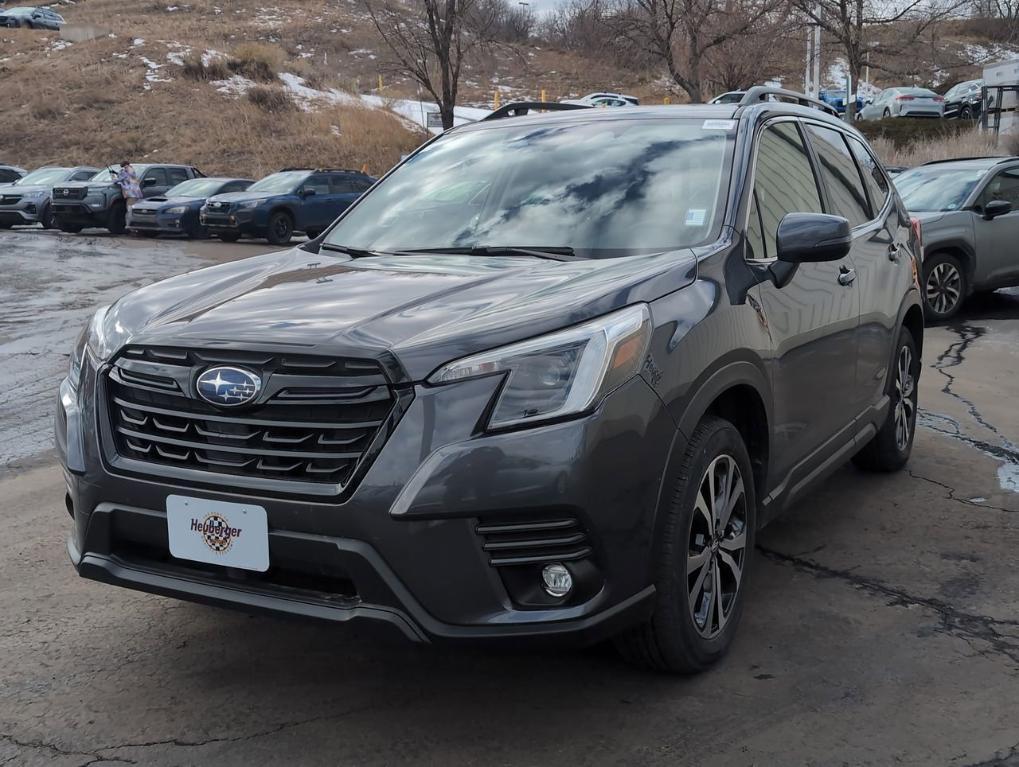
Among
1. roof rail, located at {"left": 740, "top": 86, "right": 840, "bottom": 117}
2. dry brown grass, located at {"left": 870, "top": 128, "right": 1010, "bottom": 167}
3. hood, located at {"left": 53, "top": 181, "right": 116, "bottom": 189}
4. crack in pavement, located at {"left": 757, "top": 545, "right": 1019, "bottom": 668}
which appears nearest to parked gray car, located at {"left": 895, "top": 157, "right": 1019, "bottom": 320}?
roof rail, located at {"left": 740, "top": 86, "right": 840, "bottom": 117}

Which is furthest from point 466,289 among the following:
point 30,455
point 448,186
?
point 30,455

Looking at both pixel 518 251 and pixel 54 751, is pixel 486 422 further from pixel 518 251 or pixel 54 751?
pixel 54 751

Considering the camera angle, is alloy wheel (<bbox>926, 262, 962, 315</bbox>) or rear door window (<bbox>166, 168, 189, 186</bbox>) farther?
rear door window (<bbox>166, 168, 189, 186</bbox>)

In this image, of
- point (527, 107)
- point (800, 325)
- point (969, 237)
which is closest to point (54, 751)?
→ point (800, 325)

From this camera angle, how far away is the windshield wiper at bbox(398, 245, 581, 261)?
12.0ft

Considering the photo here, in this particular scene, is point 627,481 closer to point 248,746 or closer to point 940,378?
point 248,746

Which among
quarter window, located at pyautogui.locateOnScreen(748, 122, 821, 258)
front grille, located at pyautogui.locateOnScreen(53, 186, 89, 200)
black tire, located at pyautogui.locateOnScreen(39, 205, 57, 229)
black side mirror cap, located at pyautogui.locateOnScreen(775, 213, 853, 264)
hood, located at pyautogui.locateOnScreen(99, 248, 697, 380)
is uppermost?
quarter window, located at pyautogui.locateOnScreen(748, 122, 821, 258)

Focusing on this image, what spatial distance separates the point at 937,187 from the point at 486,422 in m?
10.3

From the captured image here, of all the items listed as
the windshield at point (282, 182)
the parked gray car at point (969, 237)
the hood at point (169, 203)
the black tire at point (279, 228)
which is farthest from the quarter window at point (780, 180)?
the hood at point (169, 203)

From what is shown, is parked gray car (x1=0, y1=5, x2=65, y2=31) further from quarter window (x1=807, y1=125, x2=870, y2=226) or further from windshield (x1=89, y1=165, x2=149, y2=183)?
quarter window (x1=807, y1=125, x2=870, y2=226)

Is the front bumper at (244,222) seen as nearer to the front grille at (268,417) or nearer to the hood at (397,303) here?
the hood at (397,303)

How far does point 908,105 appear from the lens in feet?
129

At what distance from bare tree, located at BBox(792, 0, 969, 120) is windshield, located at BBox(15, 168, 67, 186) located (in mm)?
19462

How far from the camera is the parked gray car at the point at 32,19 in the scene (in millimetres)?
61156
